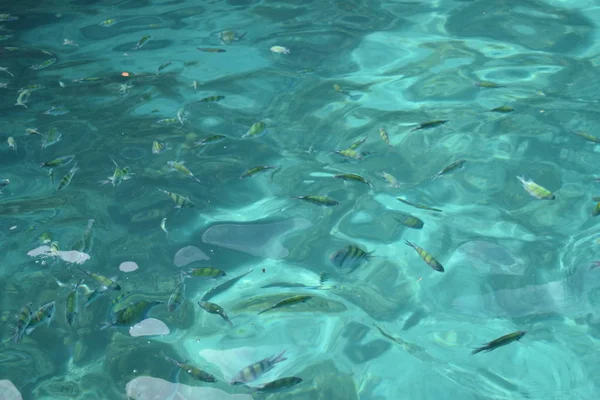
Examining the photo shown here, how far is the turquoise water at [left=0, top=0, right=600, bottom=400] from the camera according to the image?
16.5 ft

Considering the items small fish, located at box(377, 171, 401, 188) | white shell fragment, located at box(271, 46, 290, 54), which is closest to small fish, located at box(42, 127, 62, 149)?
white shell fragment, located at box(271, 46, 290, 54)

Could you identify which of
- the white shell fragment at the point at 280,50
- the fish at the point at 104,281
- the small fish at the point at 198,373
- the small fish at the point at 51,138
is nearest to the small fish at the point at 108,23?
the small fish at the point at 51,138

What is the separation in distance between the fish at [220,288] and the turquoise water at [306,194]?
2 centimetres

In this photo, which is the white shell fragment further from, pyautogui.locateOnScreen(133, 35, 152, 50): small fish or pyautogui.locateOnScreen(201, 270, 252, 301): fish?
pyautogui.locateOnScreen(201, 270, 252, 301): fish

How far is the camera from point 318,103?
8.45m

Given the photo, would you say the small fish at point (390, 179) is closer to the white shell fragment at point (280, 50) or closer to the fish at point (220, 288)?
the fish at point (220, 288)

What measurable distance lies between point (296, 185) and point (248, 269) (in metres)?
1.64

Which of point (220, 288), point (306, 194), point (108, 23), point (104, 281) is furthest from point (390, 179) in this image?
point (108, 23)

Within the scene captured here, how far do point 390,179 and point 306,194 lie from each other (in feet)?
3.99

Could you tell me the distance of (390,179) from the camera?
22.2ft

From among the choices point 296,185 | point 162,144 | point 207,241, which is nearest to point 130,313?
point 207,241

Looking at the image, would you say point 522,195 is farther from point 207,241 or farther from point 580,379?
point 207,241

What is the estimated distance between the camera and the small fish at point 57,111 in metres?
8.05

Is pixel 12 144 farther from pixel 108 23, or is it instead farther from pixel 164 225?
pixel 164 225
